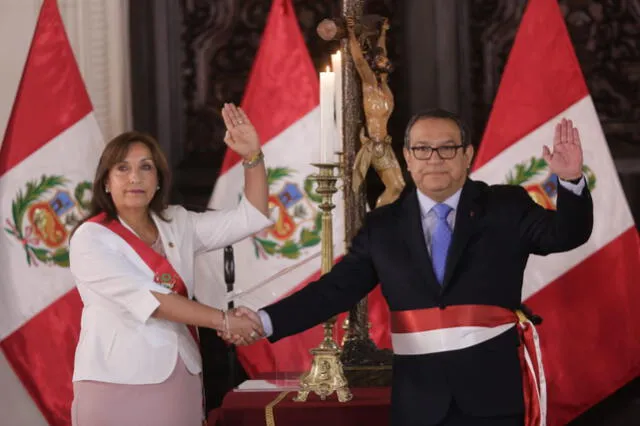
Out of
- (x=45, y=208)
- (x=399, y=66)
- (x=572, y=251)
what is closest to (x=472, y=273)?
(x=572, y=251)

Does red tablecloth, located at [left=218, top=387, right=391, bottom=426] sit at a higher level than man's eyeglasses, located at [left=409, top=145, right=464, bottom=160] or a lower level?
lower

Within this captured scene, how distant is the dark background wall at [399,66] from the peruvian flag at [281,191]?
0.20 metres

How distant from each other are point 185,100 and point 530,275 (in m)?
1.61

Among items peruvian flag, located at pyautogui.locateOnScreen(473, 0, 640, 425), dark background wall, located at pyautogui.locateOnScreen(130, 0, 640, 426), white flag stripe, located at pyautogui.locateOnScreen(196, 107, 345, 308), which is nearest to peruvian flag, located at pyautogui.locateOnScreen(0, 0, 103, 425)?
dark background wall, located at pyautogui.locateOnScreen(130, 0, 640, 426)

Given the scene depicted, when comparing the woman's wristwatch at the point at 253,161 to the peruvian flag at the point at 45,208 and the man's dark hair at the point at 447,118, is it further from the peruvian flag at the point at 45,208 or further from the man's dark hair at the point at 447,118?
the peruvian flag at the point at 45,208

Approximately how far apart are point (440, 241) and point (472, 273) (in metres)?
0.11

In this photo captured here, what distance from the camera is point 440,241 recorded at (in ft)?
7.64

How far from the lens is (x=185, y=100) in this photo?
13.8ft

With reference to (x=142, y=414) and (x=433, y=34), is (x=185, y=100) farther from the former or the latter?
(x=142, y=414)

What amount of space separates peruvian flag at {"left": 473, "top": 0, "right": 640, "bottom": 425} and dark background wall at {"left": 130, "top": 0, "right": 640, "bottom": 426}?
0.25 m

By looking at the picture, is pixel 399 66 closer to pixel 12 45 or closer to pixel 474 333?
pixel 12 45

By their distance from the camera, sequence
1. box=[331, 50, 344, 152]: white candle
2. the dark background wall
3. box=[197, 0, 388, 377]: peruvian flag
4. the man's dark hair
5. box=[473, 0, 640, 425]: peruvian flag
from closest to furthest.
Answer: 1. the man's dark hair
2. box=[331, 50, 344, 152]: white candle
3. box=[473, 0, 640, 425]: peruvian flag
4. box=[197, 0, 388, 377]: peruvian flag
5. the dark background wall

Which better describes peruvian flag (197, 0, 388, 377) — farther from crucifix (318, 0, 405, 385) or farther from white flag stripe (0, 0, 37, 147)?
white flag stripe (0, 0, 37, 147)

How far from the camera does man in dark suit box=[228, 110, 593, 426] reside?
223 centimetres
